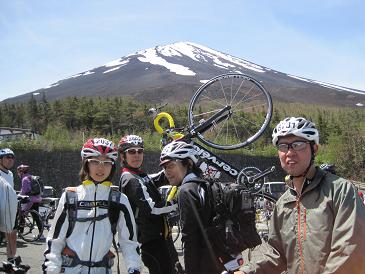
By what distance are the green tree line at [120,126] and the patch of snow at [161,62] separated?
6092 centimetres

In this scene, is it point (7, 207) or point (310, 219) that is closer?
point (310, 219)

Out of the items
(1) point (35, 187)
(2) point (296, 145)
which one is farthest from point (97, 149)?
(1) point (35, 187)

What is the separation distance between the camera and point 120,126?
3622 cm

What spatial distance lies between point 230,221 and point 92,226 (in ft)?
3.36

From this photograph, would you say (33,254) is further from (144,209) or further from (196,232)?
(196,232)

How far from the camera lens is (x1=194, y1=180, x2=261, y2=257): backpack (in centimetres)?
361

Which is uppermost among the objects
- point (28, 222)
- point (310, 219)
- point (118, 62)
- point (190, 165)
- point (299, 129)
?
point (118, 62)

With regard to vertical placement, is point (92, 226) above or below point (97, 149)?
below

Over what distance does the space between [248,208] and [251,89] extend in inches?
213

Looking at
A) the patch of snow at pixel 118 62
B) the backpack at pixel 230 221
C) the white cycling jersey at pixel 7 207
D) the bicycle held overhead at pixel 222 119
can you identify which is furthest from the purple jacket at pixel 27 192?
the patch of snow at pixel 118 62

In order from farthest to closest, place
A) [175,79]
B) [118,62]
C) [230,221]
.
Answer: [118,62], [175,79], [230,221]

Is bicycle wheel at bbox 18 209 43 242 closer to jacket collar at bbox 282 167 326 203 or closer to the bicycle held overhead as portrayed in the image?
the bicycle held overhead

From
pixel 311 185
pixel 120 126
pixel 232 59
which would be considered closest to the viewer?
pixel 311 185

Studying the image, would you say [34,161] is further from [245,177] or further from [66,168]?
[245,177]
